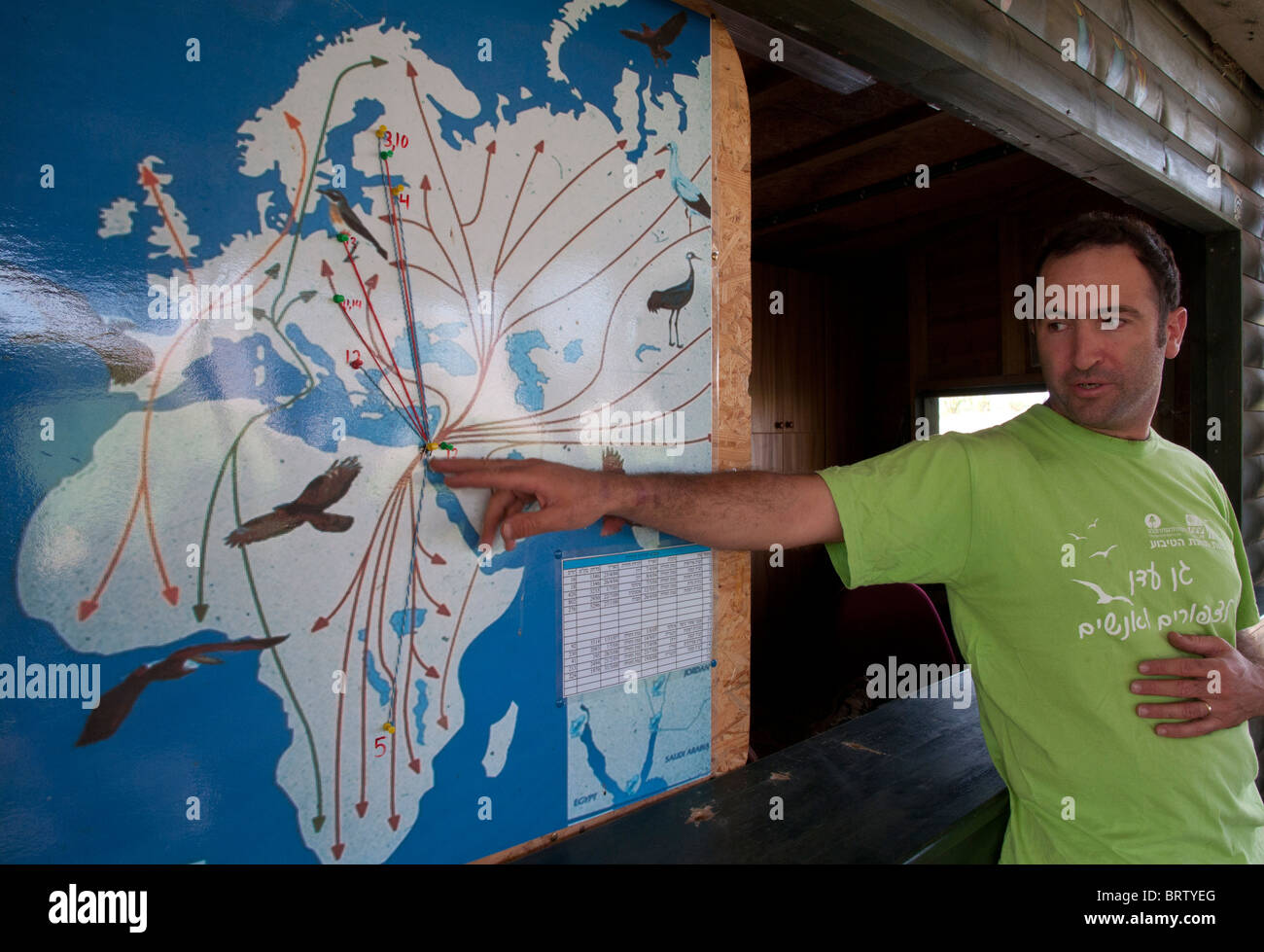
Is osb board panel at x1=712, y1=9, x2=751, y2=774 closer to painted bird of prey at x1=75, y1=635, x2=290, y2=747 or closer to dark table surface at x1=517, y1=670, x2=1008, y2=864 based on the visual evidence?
dark table surface at x1=517, y1=670, x2=1008, y2=864

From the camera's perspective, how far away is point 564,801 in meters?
1.14

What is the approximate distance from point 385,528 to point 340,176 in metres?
0.49

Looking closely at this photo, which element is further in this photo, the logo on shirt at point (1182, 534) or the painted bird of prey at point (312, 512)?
the logo on shirt at point (1182, 534)

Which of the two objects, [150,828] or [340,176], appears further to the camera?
[340,176]

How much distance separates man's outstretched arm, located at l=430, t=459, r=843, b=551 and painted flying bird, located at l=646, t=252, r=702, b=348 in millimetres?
318

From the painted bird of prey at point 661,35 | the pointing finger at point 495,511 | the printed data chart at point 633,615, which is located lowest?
the printed data chart at point 633,615

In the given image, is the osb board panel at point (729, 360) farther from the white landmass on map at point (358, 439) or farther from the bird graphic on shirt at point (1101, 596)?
the bird graphic on shirt at point (1101, 596)

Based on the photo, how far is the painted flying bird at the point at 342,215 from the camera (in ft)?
3.01

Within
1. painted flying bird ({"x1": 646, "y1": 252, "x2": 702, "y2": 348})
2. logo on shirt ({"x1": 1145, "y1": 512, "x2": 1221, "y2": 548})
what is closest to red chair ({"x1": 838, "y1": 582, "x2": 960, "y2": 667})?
logo on shirt ({"x1": 1145, "y1": 512, "x2": 1221, "y2": 548})

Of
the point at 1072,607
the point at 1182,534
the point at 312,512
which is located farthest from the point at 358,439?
the point at 1182,534

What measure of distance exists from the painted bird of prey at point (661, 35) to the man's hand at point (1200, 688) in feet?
4.66

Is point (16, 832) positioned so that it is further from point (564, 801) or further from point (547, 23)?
point (547, 23)

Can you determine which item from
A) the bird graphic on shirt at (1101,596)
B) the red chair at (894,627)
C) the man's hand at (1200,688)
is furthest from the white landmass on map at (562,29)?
the red chair at (894,627)

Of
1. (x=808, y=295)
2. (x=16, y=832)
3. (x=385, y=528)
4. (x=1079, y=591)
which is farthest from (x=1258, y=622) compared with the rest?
(x=808, y=295)
